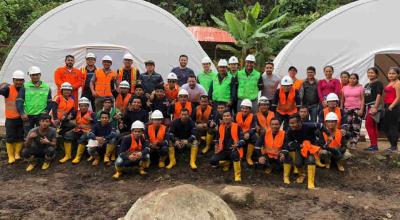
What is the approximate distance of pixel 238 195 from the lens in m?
6.13

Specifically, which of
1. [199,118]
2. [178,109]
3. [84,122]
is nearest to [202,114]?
[199,118]

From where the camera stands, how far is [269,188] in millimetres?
6926

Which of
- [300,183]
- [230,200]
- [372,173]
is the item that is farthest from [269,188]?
[372,173]

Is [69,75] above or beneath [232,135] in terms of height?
above

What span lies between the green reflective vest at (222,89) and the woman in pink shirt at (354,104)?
6.92ft

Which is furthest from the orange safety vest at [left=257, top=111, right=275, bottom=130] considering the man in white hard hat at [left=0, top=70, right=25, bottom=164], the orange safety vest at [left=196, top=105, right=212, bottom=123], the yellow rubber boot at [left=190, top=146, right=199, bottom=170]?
the man in white hard hat at [left=0, top=70, right=25, bottom=164]

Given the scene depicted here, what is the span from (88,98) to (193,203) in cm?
520

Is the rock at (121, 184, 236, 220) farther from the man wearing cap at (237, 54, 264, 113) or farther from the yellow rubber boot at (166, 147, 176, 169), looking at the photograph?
the man wearing cap at (237, 54, 264, 113)

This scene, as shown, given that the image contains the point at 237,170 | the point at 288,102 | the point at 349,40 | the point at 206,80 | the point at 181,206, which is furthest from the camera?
the point at 349,40

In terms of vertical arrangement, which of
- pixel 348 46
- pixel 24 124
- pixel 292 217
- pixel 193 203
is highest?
pixel 348 46

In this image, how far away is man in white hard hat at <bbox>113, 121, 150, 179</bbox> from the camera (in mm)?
7270

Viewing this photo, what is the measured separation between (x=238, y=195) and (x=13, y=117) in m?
4.60

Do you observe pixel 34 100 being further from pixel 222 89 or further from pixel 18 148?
pixel 222 89

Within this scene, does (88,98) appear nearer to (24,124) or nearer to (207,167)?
(24,124)
